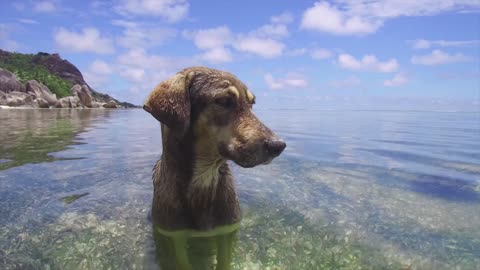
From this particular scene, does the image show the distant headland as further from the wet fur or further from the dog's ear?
the dog's ear

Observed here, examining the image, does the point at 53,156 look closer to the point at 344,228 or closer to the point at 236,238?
the point at 236,238

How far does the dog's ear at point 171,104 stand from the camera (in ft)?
17.7

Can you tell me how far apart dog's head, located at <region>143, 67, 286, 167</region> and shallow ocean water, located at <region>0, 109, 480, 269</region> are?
1615mm

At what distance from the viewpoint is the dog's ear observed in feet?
17.7

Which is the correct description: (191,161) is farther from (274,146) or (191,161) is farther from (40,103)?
(40,103)

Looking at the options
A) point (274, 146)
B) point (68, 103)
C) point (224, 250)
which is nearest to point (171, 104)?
point (274, 146)

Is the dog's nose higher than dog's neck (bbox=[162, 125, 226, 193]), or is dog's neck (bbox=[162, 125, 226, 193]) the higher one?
the dog's nose

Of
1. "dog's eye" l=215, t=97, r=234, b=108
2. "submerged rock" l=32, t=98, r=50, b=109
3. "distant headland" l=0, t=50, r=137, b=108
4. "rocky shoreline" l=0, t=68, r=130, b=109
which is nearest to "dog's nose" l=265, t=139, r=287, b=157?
"dog's eye" l=215, t=97, r=234, b=108

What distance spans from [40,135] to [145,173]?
10.3 meters

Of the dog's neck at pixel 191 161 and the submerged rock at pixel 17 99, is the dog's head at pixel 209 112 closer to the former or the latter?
the dog's neck at pixel 191 161

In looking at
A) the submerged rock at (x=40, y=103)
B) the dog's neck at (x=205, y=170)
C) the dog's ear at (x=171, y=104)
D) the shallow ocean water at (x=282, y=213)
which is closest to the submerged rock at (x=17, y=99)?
the submerged rock at (x=40, y=103)

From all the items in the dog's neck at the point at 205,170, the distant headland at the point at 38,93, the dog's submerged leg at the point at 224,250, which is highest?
the distant headland at the point at 38,93

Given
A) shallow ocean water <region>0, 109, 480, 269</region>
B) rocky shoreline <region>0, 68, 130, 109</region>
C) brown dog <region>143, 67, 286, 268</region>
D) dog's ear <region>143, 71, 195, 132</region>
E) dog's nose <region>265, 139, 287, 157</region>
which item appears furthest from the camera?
rocky shoreline <region>0, 68, 130, 109</region>

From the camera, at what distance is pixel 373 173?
1105cm
